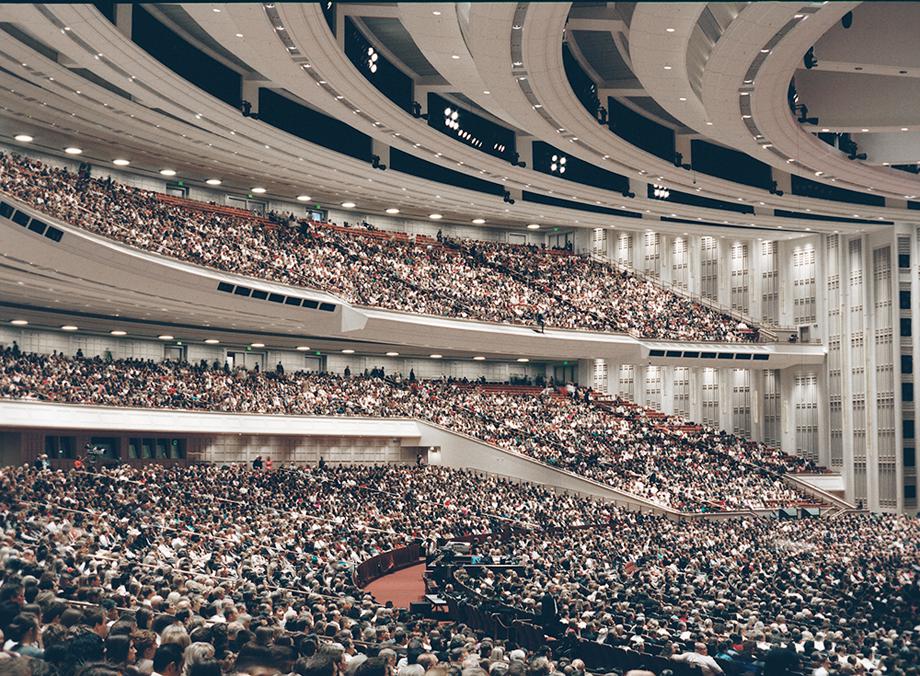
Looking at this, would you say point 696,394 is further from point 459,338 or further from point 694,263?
point 459,338

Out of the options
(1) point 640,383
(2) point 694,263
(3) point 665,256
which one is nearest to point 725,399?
(1) point 640,383

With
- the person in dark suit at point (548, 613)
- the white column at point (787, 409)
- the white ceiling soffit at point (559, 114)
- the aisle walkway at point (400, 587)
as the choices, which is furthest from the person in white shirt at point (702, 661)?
the white column at point (787, 409)

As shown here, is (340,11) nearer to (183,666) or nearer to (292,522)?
(292,522)

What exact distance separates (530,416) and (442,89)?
54.8 feet

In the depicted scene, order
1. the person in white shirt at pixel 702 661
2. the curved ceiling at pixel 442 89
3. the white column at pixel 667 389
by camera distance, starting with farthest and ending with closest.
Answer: the white column at pixel 667 389 < the curved ceiling at pixel 442 89 < the person in white shirt at pixel 702 661

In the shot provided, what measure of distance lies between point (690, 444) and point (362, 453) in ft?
45.7

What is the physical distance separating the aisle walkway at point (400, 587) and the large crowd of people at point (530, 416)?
1069cm

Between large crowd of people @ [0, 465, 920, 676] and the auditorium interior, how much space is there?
3.5 inches

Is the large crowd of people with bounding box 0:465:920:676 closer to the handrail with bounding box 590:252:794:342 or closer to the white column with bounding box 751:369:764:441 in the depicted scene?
the white column with bounding box 751:369:764:441

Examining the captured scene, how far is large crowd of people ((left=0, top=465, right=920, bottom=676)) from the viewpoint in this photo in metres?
6.79

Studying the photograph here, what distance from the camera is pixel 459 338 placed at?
39719 mm

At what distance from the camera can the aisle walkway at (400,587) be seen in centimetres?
1970

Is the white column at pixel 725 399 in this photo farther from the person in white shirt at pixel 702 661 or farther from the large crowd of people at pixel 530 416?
the person in white shirt at pixel 702 661

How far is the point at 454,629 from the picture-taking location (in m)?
12.6
